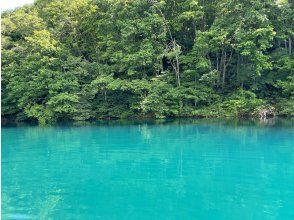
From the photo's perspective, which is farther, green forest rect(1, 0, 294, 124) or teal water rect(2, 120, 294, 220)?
green forest rect(1, 0, 294, 124)

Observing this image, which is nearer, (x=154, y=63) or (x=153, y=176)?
(x=153, y=176)

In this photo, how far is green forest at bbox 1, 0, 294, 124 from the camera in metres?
17.8

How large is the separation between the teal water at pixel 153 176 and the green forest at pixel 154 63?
5.62 meters

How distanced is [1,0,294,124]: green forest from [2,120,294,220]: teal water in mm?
5618

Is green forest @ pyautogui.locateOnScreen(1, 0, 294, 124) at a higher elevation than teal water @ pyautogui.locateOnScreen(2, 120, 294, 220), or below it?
higher

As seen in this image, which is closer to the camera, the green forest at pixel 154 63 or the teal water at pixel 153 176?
the teal water at pixel 153 176

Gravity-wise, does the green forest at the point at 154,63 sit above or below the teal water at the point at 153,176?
above

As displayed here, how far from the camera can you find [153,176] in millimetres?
7047

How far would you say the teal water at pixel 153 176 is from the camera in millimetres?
5055

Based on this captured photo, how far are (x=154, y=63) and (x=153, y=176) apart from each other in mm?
12590

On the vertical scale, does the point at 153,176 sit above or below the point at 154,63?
below

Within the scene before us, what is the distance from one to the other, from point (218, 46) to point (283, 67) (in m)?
3.42

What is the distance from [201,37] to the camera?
1792 centimetres

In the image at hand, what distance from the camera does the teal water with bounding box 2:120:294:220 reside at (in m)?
5.05
